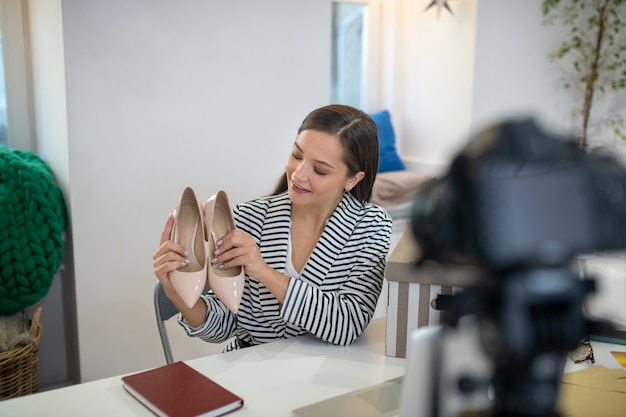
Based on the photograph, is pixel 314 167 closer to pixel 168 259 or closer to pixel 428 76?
pixel 168 259

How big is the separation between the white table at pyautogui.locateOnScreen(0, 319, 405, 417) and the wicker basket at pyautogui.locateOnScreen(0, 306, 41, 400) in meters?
0.94

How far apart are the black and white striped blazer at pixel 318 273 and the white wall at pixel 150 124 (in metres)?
0.87

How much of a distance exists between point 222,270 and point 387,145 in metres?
2.11

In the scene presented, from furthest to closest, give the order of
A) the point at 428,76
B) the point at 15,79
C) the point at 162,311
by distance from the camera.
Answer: the point at 428,76 < the point at 15,79 < the point at 162,311

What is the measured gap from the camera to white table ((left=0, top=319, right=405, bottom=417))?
0.99 metres

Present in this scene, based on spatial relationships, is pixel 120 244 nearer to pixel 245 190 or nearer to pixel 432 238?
pixel 245 190

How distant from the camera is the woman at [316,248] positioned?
4.23ft

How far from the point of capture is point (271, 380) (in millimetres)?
1108

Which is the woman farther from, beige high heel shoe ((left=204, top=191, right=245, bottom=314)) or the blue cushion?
the blue cushion

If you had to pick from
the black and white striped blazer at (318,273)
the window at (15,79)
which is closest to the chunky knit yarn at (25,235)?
the window at (15,79)

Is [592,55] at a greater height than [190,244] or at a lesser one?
greater

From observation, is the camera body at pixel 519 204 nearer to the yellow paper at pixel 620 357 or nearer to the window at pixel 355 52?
the yellow paper at pixel 620 357

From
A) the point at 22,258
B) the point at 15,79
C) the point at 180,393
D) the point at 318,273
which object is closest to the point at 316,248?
the point at 318,273

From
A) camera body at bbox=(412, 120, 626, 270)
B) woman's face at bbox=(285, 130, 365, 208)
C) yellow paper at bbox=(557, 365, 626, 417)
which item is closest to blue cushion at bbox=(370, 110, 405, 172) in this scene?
woman's face at bbox=(285, 130, 365, 208)
